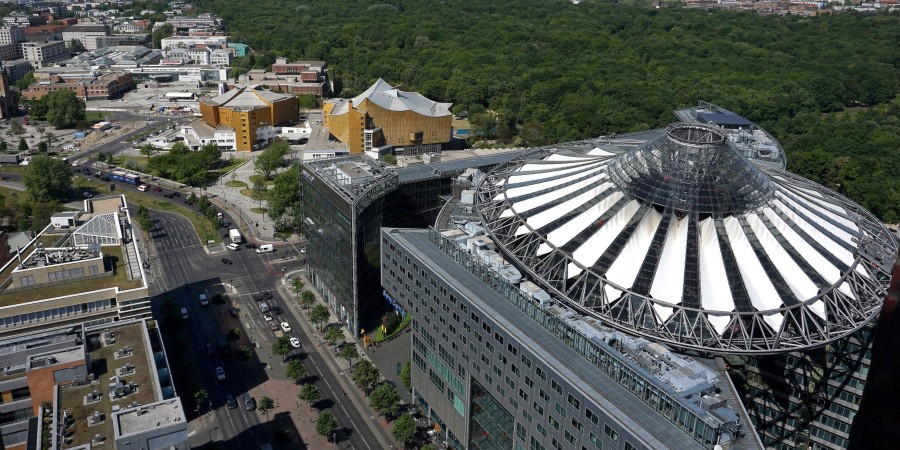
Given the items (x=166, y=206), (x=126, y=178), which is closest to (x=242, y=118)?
(x=126, y=178)

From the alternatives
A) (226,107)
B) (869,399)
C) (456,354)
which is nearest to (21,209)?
(226,107)

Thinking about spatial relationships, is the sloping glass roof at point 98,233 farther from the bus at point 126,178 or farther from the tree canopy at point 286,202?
the bus at point 126,178

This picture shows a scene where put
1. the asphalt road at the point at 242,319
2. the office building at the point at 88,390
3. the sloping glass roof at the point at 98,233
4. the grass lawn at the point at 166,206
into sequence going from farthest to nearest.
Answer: the grass lawn at the point at 166,206
the sloping glass roof at the point at 98,233
the asphalt road at the point at 242,319
the office building at the point at 88,390

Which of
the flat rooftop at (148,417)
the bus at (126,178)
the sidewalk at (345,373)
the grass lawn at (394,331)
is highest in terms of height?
the flat rooftop at (148,417)

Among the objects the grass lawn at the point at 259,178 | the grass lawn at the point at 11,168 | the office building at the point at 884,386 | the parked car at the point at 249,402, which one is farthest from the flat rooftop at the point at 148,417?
the grass lawn at the point at 11,168

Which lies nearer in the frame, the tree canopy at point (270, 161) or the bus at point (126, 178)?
the bus at point (126, 178)

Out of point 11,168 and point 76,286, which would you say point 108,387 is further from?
point 11,168

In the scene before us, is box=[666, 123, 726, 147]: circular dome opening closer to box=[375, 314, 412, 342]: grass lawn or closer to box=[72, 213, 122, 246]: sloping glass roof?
box=[375, 314, 412, 342]: grass lawn
